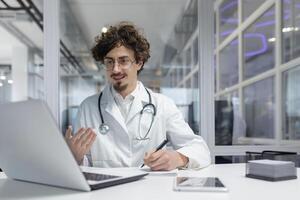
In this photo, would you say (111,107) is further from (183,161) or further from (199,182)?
(199,182)

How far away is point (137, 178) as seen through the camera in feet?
3.07

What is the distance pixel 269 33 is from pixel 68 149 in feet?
8.86

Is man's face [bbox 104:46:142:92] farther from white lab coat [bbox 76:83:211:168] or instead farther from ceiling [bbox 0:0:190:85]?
ceiling [bbox 0:0:190:85]

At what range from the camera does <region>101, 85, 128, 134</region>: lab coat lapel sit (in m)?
1.51

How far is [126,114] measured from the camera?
1.58 metres

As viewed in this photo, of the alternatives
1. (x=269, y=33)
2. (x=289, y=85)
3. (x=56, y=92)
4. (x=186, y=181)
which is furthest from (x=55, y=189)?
(x=269, y=33)

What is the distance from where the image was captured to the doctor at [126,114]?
1478 mm

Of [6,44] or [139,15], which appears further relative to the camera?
[6,44]

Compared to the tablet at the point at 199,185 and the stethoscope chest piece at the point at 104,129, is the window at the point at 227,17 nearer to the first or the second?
the stethoscope chest piece at the point at 104,129

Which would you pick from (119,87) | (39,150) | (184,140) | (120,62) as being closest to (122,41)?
(120,62)

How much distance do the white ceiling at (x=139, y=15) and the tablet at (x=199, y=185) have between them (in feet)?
8.27

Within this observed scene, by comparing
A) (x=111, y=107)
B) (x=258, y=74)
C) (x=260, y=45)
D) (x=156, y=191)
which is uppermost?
(x=260, y=45)

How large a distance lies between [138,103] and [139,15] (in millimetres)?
2367

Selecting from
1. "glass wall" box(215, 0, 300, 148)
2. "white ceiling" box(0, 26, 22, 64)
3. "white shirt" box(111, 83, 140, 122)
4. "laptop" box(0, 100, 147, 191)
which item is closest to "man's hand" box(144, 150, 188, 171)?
"laptop" box(0, 100, 147, 191)
